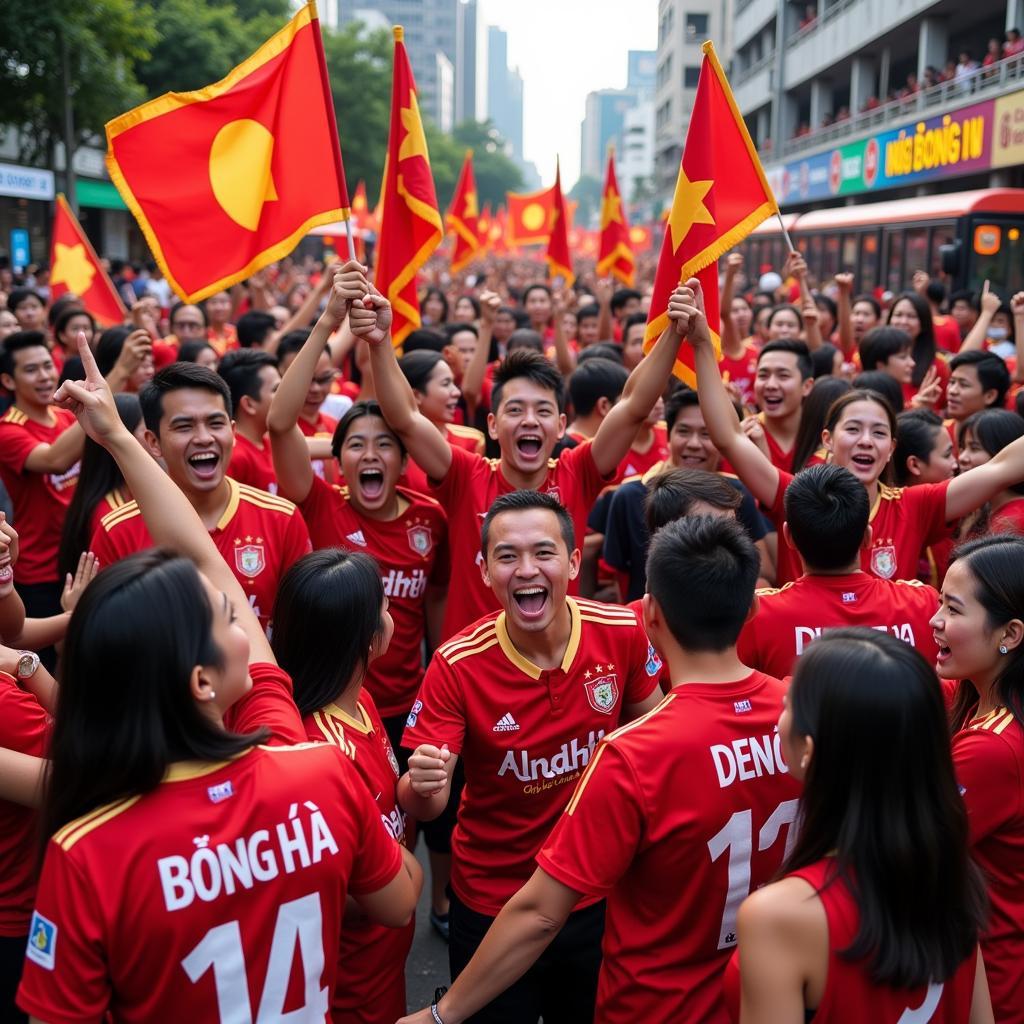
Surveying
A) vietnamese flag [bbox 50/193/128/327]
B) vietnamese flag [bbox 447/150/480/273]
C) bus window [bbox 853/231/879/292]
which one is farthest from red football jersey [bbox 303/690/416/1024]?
bus window [bbox 853/231/879/292]

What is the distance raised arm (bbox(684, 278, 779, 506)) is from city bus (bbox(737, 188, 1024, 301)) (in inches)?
Result: 306

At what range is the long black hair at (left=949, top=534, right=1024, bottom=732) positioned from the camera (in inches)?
106

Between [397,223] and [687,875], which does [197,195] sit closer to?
[397,223]

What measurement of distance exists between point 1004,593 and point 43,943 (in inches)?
86.2

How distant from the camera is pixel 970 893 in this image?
2.01 metres

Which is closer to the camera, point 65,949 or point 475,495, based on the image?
point 65,949

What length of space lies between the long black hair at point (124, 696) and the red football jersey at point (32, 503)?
3.82 m

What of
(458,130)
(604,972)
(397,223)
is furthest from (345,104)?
(458,130)

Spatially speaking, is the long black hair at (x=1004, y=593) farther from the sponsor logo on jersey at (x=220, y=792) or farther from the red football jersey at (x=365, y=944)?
the sponsor logo on jersey at (x=220, y=792)

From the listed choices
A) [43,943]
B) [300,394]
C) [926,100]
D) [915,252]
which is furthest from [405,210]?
[926,100]

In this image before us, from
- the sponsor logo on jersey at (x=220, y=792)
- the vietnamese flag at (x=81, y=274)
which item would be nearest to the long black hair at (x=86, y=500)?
the sponsor logo on jersey at (x=220, y=792)

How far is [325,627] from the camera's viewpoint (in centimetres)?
292

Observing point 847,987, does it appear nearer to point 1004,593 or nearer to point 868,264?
point 1004,593

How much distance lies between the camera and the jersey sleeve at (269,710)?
241cm
